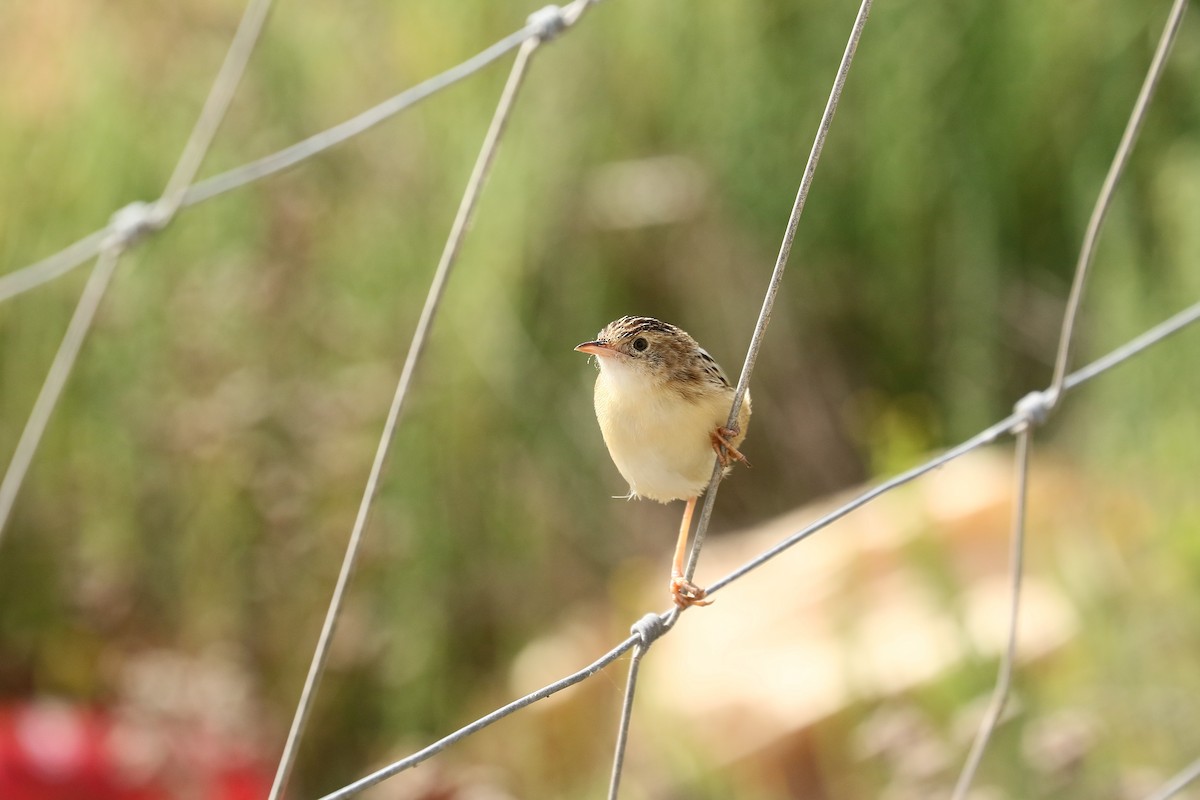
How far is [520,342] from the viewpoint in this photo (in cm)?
260

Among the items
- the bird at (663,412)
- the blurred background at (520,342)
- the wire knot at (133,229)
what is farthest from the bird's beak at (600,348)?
the blurred background at (520,342)

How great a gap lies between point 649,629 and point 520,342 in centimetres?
167

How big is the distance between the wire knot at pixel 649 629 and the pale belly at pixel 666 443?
0.15m

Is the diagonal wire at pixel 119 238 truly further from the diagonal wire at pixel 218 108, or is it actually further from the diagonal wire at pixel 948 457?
the diagonal wire at pixel 948 457

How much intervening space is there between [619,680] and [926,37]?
58.5 inches

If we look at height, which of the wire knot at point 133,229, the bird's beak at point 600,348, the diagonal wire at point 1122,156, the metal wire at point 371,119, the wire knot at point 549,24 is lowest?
the diagonal wire at point 1122,156

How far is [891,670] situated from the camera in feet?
7.55

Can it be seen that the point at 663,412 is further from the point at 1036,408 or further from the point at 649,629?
the point at 1036,408

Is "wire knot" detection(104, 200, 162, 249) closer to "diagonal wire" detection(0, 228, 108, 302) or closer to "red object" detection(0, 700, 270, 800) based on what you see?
"diagonal wire" detection(0, 228, 108, 302)

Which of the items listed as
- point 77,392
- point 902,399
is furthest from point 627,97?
point 77,392

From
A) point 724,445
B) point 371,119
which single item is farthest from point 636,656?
point 371,119

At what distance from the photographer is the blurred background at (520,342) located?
245cm

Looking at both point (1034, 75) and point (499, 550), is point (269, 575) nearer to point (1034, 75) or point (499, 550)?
point (499, 550)

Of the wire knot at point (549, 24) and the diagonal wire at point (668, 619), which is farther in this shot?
the wire knot at point (549, 24)
